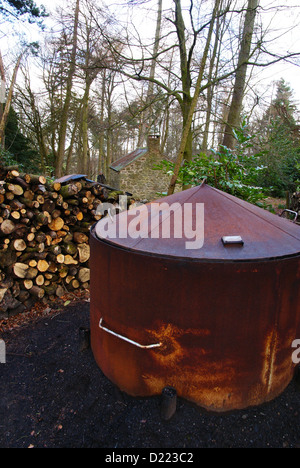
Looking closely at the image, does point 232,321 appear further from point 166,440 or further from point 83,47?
point 83,47

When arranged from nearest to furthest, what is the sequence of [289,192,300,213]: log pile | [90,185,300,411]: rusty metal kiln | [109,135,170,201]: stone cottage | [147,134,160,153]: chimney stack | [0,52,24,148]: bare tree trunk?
[90,185,300,411]: rusty metal kiln
[289,192,300,213]: log pile
[0,52,24,148]: bare tree trunk
[147,134,160,153]: chimney stack
[109,135,170,201]: stone cottage

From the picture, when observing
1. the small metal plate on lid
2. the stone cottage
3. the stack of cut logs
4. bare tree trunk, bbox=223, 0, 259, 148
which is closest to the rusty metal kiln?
the small metal plate on lid

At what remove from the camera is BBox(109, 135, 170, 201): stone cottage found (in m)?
14.3

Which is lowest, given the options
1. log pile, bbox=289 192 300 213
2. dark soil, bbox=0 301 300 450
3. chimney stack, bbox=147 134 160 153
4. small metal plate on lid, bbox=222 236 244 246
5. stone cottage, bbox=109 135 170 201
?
dark soil, bbox=0 301 300 450

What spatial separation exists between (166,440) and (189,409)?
24 centimetres

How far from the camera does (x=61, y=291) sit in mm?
3848

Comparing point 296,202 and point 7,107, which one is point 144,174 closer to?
point 7,107

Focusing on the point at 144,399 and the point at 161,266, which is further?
the point at 144,399

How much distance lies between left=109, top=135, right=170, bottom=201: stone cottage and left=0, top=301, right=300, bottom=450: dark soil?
41.2ft

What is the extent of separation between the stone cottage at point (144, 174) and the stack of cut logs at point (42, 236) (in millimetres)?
10549

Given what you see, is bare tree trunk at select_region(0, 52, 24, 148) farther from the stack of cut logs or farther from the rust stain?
the rust stain

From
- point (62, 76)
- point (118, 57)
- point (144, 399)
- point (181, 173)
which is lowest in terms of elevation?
point (144, 399)

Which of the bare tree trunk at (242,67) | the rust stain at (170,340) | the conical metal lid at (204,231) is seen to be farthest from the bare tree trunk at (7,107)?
the rust stain at (170,340)
